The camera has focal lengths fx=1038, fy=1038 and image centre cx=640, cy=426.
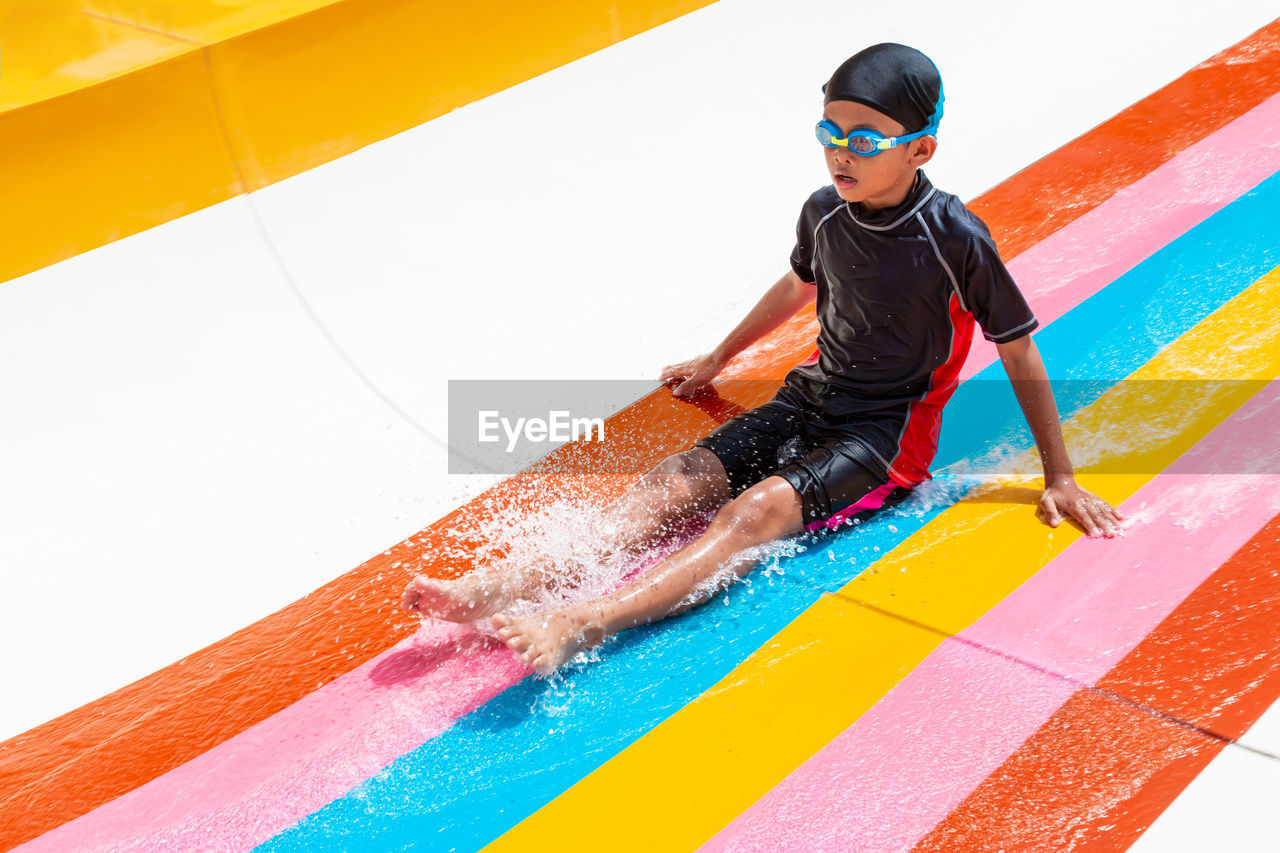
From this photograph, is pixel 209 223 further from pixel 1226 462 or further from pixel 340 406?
pixel 1226 462

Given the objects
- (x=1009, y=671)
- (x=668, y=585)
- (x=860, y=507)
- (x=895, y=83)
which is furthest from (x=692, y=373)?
(x=1009, y=671)

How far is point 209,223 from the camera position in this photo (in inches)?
116

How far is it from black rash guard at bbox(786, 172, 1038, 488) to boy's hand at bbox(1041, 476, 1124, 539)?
259mm

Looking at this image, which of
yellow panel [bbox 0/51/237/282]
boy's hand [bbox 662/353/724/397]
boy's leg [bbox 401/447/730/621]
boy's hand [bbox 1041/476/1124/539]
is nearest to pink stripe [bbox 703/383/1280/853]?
boy's hand [bbox 1041/476/1124/539]

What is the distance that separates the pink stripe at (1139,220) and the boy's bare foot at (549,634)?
1.33 m

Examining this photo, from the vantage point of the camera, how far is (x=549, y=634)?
6.01 feet

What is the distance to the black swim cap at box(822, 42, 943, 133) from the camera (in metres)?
1.90

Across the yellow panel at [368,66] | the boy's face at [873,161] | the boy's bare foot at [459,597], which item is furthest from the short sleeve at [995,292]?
the yellow panel at [368,66]

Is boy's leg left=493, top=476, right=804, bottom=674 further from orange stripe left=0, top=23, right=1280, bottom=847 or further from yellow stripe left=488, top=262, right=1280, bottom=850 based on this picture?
orange stripe left=0, top=23, right=1280, bottom=847

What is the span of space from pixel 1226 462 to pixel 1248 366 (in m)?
0.42

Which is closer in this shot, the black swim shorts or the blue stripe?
the blue stripe

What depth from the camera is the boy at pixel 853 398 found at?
6.30ft

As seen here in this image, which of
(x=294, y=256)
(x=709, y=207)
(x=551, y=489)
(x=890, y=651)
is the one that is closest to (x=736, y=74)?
(x=709, y=207)

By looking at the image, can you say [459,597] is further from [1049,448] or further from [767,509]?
[1049,448]
